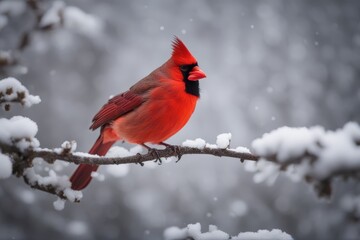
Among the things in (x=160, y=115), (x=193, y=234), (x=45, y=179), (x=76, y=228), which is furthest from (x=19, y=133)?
(x=76, y=228)

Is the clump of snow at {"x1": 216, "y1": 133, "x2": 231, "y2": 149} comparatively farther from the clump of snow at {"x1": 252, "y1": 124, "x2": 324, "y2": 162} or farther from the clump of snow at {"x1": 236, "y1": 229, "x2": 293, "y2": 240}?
the clump of snow at {"x1": 252, "y1": 124, "x2": 324, "y2": 162}

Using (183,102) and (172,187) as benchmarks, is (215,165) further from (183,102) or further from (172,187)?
(183,102)

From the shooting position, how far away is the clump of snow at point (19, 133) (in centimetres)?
133

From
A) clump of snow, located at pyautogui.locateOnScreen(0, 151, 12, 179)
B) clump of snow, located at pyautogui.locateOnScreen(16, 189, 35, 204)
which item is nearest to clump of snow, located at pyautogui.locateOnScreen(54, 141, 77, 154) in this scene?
clump of snow, located at pyautogui.locateOnScreen(0, 151, 12, 179)

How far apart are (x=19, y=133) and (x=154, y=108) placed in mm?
1318

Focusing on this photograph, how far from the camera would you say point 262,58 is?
666 centimetres

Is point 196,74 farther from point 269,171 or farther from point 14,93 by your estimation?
point 269,171

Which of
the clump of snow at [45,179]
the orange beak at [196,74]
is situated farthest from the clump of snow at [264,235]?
the orange beak at [196,74]

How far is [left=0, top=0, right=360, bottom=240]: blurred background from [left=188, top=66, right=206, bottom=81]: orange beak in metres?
2.38

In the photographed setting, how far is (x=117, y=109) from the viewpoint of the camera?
286 centimetres

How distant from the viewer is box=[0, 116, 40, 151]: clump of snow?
52.4 inches

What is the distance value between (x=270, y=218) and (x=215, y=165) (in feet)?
3.46

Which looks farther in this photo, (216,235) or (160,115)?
(160,115)

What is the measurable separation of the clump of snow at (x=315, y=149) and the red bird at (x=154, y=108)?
1619mm
